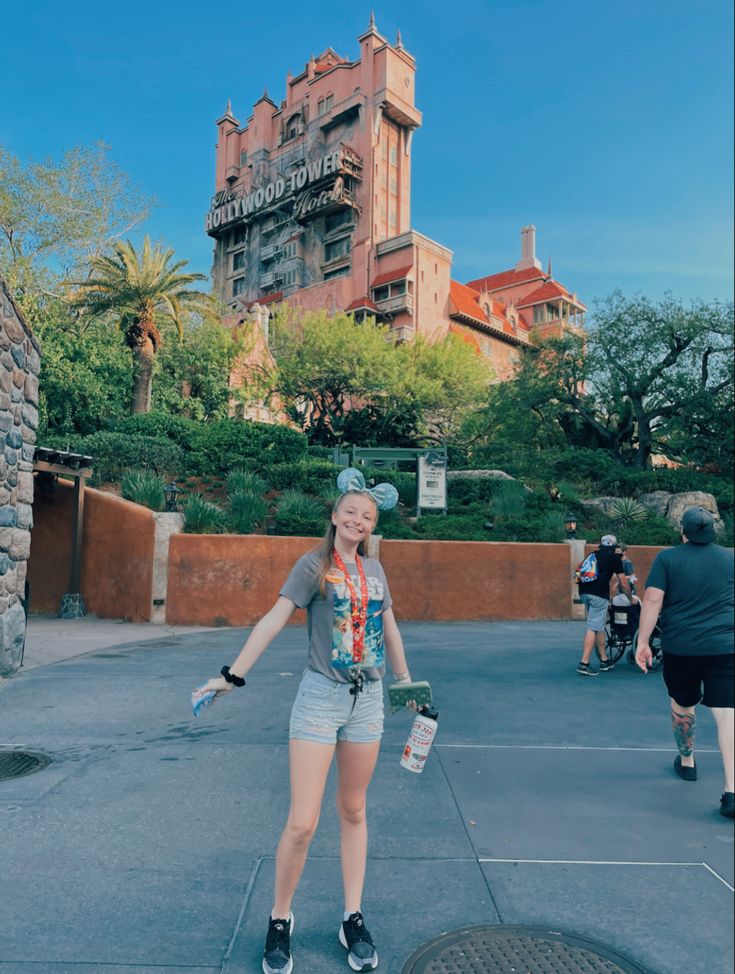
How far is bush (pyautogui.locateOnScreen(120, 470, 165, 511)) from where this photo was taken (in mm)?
15688

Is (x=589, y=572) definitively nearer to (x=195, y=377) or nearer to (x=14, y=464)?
(x=14, y=464)

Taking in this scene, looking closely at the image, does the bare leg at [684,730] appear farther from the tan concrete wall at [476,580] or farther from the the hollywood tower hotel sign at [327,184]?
the the hollywood tower hotel sign at [327,184]

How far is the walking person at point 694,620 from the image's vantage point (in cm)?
450

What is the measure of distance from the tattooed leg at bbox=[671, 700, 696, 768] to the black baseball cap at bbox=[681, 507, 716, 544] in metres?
1.15

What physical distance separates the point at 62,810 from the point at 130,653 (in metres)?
6.20

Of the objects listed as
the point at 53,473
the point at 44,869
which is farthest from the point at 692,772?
the point at 53,473

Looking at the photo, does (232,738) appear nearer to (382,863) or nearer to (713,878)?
(382,863)

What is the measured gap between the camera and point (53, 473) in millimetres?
14469

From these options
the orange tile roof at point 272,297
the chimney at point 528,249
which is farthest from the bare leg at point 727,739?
the chimney at point 528,249

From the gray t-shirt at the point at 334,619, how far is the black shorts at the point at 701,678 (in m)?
2.60

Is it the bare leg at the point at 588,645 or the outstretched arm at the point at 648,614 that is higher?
the outstretched arm at the point at 648,614

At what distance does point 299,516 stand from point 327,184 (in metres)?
47.9

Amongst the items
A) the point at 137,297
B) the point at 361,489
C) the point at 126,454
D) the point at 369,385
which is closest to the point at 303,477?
the point at 126,454

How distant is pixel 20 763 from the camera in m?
5.21
